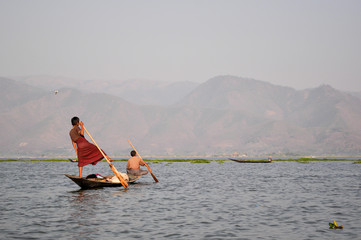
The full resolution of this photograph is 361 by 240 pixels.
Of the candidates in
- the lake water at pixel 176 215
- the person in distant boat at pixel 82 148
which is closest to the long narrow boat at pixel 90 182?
the lake water at pixel 176 215

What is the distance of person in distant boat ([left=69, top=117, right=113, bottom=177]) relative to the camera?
104 feet

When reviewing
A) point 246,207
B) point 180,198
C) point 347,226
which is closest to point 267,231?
point 347,226

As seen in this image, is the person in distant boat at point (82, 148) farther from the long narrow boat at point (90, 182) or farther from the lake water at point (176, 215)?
the lake water at point (176, 215)

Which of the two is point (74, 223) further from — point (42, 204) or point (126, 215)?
point (42, 204)

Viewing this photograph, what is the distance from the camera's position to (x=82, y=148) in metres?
33.0

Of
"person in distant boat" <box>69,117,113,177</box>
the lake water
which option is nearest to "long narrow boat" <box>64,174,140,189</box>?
the lake water

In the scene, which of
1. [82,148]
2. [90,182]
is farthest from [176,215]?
[90,182]

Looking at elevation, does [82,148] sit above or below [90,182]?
above

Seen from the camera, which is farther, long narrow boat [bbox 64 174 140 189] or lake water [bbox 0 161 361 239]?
long narrow boat [bbox 64 174 140 189]

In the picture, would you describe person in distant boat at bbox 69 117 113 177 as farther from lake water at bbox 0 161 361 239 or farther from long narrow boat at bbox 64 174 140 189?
lake water at bbox 0 161 361 239

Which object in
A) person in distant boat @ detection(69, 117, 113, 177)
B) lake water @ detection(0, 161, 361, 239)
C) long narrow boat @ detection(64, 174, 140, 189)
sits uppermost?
person in distant boat @ detection(69, 117, 113, 177)

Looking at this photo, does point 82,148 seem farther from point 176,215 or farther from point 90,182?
point 176,215

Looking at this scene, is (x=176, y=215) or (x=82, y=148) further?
(x=82, y=148)

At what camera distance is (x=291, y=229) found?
2011cm
